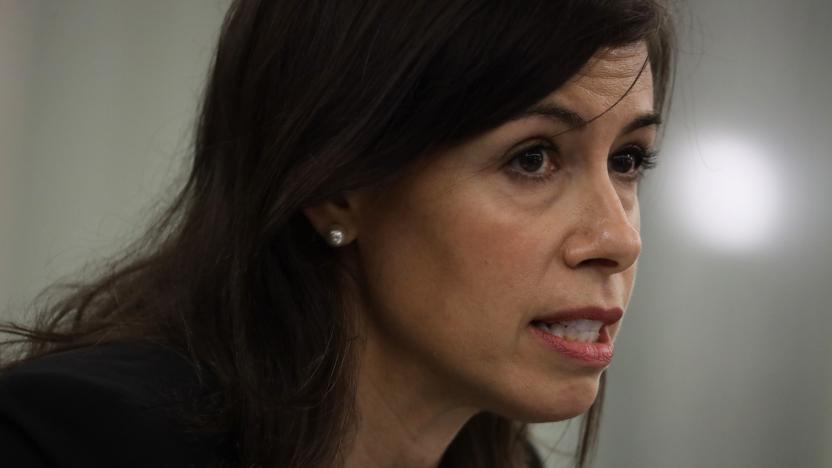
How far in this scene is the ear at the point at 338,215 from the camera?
1.44 m

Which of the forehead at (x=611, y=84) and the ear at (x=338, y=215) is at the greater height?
the forehead at (x=611, y=84)

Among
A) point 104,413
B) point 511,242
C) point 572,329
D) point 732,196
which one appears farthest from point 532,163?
point 732,196

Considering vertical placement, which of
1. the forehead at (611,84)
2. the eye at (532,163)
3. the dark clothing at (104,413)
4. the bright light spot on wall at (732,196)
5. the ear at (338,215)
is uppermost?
the bright light spot on wall at (732,196)

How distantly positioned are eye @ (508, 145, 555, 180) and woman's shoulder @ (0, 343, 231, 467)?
19.0 inches

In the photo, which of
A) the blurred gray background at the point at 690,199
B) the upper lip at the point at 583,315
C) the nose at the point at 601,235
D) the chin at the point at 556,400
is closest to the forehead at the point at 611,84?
the nose at the point at 601,235

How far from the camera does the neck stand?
4.97ft

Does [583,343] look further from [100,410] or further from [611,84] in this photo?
[100,410]

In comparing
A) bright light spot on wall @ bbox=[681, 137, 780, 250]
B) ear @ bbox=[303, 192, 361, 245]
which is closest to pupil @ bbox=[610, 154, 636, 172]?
ear @ bbox=[303, 192, 361, 245]

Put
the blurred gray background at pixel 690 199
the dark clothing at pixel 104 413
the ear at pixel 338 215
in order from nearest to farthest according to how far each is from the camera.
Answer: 1. the dark clothing at pixel 104 413
2. the ear at pixel 338 215
3. the blurred gray background at pixel 690 199

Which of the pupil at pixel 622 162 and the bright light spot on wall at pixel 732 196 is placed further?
the bright light spot on wall at pixel 732 196

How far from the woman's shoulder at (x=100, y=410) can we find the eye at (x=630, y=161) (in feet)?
2.10

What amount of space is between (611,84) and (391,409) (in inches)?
21.3

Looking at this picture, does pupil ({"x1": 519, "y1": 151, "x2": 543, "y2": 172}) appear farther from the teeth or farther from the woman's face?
the teeth

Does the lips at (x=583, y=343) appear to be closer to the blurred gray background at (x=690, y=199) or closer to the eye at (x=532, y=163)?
the eye at (x=532, y=163)
